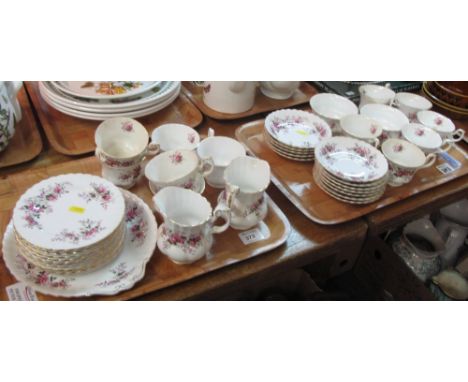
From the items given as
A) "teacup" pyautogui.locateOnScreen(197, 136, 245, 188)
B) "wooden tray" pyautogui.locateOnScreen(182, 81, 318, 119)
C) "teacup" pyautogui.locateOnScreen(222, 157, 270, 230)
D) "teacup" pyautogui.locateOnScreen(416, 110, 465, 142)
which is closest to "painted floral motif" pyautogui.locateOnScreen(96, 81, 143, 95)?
"wooden tray" pyautogui.locateOnScreen(182, 81, 318, 119)

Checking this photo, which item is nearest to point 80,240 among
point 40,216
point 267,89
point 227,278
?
point 40,216

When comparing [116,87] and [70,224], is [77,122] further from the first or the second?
[70,224]

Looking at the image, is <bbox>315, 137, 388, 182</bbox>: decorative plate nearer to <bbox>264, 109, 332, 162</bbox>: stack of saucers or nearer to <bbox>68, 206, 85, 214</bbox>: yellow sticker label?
<bbox>264, 109, 332, 162</bbox>: stack of saucers

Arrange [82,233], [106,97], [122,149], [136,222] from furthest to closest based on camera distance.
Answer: [106,97] < [122,149] < [136,222] < [82,233]

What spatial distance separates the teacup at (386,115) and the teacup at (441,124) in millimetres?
65

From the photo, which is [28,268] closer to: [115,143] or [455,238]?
[115,143]

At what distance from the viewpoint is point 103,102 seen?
108 cm

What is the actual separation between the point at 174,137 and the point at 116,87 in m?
0.26

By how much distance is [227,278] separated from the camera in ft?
2.55

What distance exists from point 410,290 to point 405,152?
372 mm

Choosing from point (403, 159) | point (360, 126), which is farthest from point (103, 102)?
point (403, 159)

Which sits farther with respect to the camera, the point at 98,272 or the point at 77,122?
the point at 77,122

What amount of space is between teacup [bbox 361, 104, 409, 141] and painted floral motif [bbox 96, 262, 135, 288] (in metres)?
0.76

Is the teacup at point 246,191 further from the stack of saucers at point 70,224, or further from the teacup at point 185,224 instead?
the stack of saucers at point 70,224
